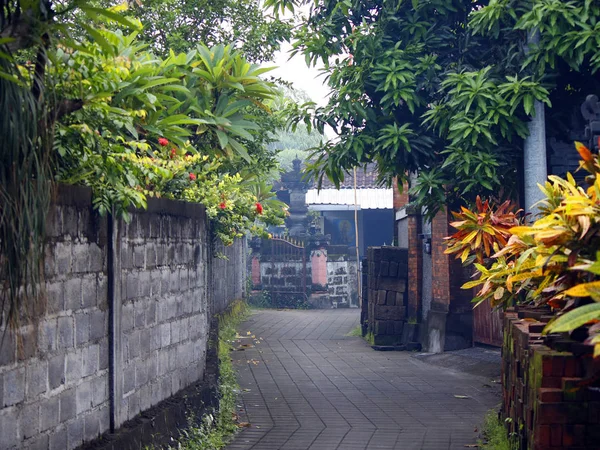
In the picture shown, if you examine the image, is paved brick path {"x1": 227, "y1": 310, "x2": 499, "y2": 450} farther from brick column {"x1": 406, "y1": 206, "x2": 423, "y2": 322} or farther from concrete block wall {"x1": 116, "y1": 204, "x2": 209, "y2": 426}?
brick column {"x1": 406, "y1": 206, "x2": 423, "y2": 322}

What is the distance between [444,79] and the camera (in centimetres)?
1134

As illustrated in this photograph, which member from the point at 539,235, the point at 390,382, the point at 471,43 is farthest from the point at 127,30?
the point at 539,235

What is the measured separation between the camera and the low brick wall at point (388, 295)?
1664cm

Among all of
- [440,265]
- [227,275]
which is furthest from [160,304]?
[227,275]

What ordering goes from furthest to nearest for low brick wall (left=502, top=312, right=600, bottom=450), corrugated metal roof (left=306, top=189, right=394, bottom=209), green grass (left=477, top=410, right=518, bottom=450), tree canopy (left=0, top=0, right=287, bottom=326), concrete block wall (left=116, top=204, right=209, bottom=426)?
corrugated metal roof (left=306, top=189, right=394, bottom=209) < green grass (left=477, top=410, right=518, bottom=450) < concrete block wall (left=116, top=204, right=209, bottom=426) < low brick wall (left=502, top=312, right=600, bottom=450) < tree canopy (left=0, top=0, right=287, bottom=326)

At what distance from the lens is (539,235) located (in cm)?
483

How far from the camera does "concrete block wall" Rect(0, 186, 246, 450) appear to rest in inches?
194

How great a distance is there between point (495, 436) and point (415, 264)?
906 centimetres

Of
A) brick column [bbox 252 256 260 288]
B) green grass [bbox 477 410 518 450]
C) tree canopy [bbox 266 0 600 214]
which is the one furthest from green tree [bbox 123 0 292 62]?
brick column [bbox 252 256 260 288]

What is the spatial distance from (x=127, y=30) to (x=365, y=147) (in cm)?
356

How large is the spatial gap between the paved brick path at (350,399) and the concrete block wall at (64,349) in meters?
2.37

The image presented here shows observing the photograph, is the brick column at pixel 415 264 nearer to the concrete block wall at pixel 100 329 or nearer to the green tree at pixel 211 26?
the green tree at pixel 211 26

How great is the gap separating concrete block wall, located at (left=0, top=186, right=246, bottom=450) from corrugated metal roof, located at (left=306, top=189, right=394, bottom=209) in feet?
72.0

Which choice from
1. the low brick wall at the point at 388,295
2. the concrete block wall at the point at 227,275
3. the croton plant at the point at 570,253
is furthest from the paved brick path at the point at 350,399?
the croton plant at the point at 570,253
